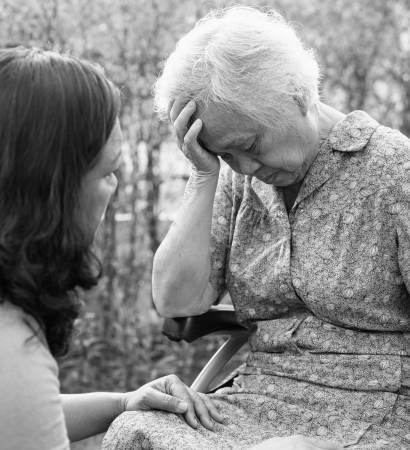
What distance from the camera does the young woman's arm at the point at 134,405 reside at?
2.44 m

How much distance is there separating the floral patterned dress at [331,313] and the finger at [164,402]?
29 millimetres

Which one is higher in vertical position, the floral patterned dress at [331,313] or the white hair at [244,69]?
the white hair at [244,69]

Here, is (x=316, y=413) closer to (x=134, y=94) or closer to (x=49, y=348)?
(x=49, y=348)

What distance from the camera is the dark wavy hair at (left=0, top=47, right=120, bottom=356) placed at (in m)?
1.68

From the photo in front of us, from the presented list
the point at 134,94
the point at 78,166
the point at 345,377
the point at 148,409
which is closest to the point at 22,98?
the point at 78,166

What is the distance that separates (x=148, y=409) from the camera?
8.41 feet

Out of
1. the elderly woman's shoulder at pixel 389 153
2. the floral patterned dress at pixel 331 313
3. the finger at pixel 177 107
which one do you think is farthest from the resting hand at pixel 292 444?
the finger at pixel 177 107

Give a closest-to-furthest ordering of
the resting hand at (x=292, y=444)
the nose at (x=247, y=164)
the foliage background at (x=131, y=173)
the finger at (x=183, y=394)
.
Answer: the resting hand at (x=292, y=444) < the finger at (x=183, y=394) < the nose at (x=247, y=164) < the foliage background at (x=131, y=173)

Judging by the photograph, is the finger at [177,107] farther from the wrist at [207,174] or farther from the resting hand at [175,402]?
the resting hand at [175,402]

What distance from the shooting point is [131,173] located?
501 centimetres

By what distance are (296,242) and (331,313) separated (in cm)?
24

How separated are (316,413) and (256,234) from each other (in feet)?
1.93

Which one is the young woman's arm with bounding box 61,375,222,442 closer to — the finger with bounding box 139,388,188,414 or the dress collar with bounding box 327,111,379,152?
the finger with bounding box 139,388,188,414

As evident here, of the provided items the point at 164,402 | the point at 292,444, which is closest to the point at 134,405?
the point at 164,402
